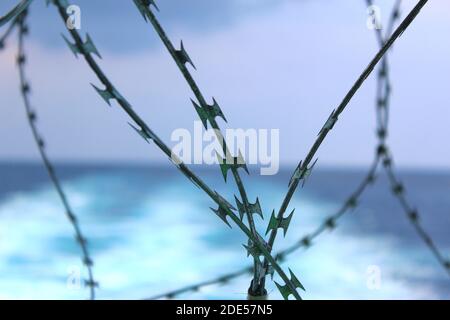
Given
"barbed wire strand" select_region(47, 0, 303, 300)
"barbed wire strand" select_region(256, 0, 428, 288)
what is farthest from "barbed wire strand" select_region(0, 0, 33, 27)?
"barbed wire strand" select_region(256, 0, 428, 288)

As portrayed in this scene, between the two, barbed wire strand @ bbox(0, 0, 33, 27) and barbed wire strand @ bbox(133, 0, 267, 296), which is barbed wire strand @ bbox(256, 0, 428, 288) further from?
barbed wire strand @ bbox(0, 0, 33, 27)

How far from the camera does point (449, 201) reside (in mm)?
17062

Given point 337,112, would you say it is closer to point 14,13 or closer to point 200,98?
point 200,98

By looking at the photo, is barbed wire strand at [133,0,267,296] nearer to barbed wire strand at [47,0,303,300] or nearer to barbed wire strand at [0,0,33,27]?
barbed wire strand at [47,0,303,300]

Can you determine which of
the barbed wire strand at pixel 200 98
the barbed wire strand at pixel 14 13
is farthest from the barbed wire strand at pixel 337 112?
the barbed wire strand at pixel 14 13

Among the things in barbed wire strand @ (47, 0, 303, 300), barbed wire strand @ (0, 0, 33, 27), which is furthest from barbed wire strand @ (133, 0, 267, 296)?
barbed wire strand @ (0, 0, 33, 27)

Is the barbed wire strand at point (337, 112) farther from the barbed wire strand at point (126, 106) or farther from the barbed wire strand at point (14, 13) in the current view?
the barbed wire strand at point (14, 13)

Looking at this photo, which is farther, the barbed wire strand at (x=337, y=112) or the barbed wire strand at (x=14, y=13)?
the barbed wire strand at (x=337, y=112)

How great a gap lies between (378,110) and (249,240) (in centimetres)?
92

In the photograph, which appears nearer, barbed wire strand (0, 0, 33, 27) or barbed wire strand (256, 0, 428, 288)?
barbed wire strand (0, 0, 33, 27)

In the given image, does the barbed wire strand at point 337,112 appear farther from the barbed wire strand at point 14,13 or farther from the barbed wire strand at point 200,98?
the barbed wire strand at point 14,13

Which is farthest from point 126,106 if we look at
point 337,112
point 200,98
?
point 337,112
